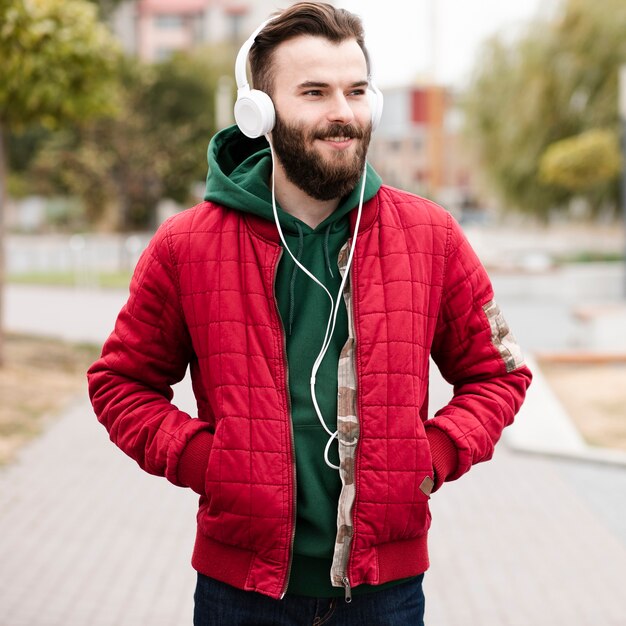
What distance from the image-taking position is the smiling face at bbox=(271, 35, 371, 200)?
6.84 ft

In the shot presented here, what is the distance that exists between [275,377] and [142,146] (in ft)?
108

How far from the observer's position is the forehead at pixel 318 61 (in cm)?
209

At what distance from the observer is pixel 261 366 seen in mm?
2072

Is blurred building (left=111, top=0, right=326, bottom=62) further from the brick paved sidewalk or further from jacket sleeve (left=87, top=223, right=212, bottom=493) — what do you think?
jacket sleeve (left=87, top=223, right=212, bottom=493)

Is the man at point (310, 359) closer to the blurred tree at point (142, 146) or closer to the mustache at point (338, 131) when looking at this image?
the mustache at point (338, 131)

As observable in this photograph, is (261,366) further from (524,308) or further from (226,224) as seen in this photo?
(524,308)

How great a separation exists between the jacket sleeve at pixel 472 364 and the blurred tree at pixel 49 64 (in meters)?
7.74

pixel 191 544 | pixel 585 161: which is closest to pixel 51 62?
pixel 191 544

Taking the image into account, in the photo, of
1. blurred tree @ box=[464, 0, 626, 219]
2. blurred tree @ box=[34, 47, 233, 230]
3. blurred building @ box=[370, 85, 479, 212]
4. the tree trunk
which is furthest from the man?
blurred building @ box=[370, 85, 479, 212]

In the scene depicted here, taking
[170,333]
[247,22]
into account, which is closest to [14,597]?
[170,333]

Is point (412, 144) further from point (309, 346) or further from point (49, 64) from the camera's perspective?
point (309, 346)

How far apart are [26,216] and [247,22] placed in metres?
28.3

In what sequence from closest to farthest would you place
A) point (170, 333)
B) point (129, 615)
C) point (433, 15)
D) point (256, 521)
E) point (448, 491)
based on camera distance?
1. point (256, 521)
2. point (170, 333)
3. point (129, 615)
4. point (448, 491)
5. point (433, 15)

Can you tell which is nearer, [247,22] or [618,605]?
[618,605]
